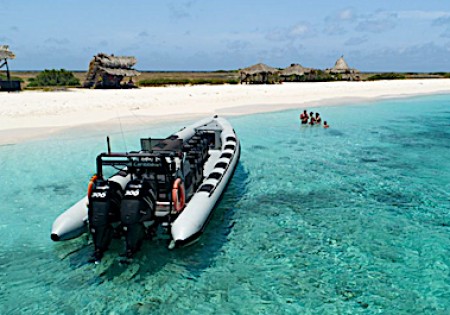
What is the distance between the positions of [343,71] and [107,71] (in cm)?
3497

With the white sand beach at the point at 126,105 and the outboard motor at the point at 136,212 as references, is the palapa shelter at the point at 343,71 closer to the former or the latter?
the white sand beach at the point at 126,105

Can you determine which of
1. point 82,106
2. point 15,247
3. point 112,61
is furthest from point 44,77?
point 15,247

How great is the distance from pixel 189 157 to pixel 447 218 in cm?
577

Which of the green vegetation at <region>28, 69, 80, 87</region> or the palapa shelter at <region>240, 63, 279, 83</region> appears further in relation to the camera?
the palapa shelter at <region>240, 63, 279, 83</region>

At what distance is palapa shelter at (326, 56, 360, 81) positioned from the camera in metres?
52.7

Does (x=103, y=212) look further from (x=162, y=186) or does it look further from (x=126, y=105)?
(x=126, y=105)

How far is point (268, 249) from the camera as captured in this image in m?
6.69

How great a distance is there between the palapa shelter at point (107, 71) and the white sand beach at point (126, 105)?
447cm

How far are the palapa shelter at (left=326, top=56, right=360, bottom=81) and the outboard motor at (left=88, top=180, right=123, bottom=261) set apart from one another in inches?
2026

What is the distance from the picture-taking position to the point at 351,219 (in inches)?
314

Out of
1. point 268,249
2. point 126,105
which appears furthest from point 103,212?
point 126,105

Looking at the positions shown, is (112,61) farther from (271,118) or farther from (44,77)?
(271,118)

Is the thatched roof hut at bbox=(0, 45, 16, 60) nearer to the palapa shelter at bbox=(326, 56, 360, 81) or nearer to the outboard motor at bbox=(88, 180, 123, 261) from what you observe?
the outboard motor at bbox=(88, 180, 123, 261)

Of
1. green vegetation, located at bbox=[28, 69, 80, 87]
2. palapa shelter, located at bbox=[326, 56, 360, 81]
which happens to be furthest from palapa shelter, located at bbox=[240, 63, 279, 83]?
green vegetation, located at bbox=[28, 69, 80, 87]
